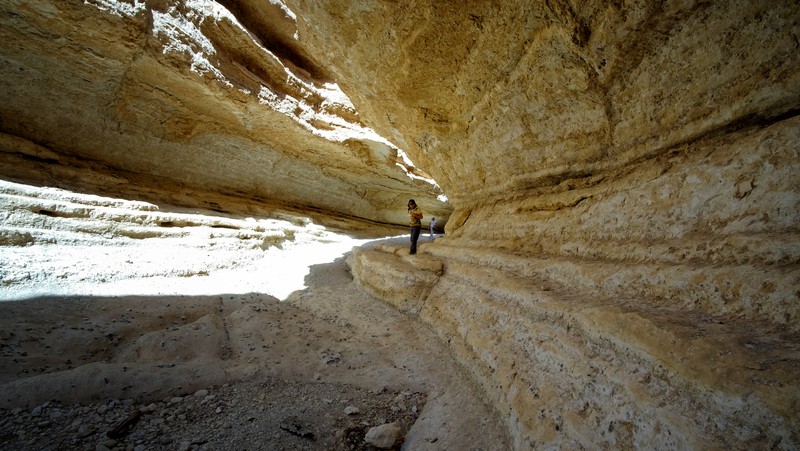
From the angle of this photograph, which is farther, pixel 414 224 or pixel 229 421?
pixel 414 224

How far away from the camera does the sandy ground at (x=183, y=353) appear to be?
2.47m

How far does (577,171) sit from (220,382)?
4.76 meters

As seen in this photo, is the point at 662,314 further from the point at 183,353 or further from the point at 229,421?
the point at 183,353

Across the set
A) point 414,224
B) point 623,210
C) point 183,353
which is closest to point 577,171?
point 623,210

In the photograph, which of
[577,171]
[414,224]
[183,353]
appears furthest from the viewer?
[414,224]

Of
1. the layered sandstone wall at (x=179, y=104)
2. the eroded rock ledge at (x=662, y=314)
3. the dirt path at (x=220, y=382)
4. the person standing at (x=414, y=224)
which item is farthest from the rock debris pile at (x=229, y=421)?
the layered sandstone wall at (x=179, y=104)

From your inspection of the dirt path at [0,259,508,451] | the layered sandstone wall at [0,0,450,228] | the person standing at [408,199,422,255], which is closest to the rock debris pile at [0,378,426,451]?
the dirt path at [0,259,508,451]

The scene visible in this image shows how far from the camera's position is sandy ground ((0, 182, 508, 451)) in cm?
247

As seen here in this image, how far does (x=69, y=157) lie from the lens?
8492mm

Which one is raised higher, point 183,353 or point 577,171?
point 577,171

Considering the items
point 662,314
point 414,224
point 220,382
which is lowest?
point 220,382

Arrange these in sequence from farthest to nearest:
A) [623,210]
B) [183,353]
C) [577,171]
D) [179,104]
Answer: [179,104], [577,171], [183,353], [623,210]

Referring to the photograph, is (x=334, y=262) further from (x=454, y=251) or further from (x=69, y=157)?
(x=69, y=157)

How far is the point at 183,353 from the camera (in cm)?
353
